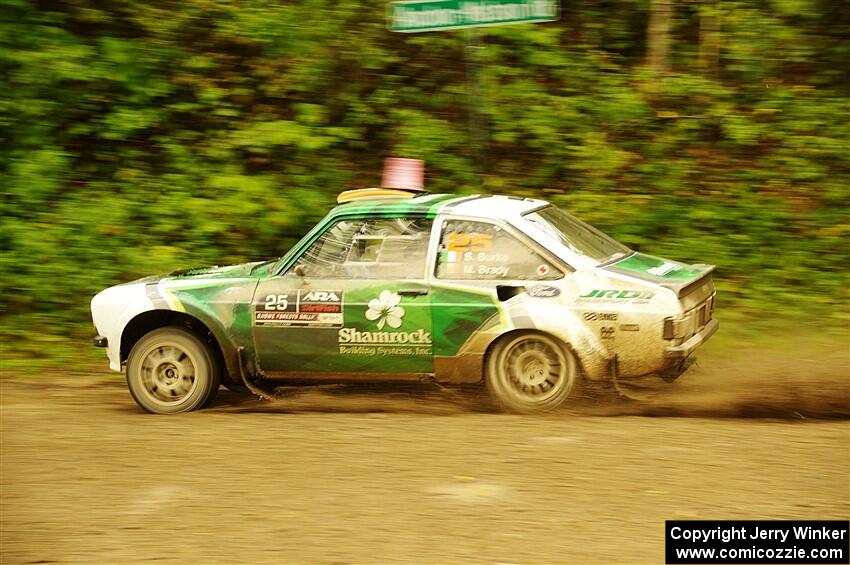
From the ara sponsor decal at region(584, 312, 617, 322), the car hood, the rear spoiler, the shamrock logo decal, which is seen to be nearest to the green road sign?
the car hood

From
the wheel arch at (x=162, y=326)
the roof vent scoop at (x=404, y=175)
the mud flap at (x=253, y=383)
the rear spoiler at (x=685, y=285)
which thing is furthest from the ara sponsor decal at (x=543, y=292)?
the wheel arch at (x=162, y=326)

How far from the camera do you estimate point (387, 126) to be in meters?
12.8

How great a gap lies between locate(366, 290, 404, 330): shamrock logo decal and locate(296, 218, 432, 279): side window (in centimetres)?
15

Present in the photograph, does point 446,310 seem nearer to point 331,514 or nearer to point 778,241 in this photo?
point 331,514

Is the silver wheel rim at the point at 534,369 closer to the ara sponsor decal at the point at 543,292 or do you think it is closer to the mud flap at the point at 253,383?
the ara sponsor decal at the point at 543,292

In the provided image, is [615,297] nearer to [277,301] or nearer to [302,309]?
[302,309]

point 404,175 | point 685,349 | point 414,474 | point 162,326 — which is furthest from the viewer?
point 404,175

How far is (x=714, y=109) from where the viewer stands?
12.6 metres

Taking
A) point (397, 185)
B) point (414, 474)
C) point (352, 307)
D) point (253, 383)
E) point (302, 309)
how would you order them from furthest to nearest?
point (397, 185), point (253, 383), point (302, 309), point (352, 307), point (414, 474)

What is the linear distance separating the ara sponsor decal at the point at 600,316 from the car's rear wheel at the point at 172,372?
8.91ft

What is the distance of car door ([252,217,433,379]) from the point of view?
7.27m

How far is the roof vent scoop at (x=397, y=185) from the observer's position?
7711 mm

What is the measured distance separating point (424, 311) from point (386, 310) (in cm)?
27

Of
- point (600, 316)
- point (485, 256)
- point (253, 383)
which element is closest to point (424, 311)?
point (485, 256)
